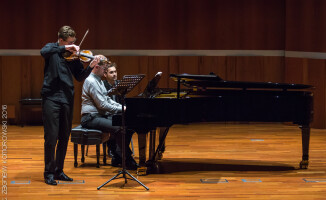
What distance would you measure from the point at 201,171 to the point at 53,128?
5.00 ft

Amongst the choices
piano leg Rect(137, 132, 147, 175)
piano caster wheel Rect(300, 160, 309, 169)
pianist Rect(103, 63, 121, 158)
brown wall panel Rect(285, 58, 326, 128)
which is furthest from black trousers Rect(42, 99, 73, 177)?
brown wall panel Rect(285, 58, 326, 128)

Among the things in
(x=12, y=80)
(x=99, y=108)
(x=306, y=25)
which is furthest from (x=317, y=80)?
(x=12, y=80)

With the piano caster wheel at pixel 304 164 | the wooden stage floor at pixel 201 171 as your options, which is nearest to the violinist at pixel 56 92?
the wooden stage floor at pixel 201 171

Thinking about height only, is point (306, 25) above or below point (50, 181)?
above

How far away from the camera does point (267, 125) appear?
8641 millimetres

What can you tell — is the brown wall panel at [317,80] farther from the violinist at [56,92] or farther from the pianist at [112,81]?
the violinist at [56,92]

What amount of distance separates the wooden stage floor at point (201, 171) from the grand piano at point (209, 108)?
0.36 m

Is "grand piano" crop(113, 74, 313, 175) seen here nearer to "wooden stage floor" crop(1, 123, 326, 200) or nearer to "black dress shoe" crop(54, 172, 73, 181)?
"wooden stage floor" crop(1, 123, 326, 200)

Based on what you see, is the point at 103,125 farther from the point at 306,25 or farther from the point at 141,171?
the point at 306,25

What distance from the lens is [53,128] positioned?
4.68m

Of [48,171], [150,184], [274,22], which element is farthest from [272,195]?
[274,22]

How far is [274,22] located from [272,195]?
16.0 feet

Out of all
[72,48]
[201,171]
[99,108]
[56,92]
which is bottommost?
[201,171]

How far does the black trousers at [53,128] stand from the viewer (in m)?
4.67
